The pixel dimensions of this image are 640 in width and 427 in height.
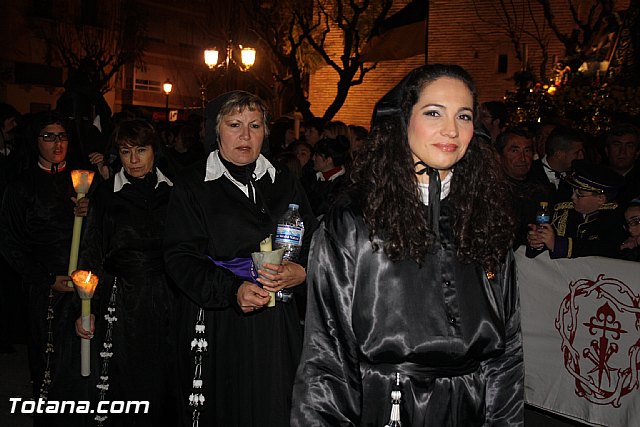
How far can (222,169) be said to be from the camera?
555 centimetres

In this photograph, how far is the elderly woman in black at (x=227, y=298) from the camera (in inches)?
208

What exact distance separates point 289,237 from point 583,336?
340 centimetres

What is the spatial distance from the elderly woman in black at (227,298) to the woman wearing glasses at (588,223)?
2.79 meters

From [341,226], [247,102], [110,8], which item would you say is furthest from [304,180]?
[110,8]

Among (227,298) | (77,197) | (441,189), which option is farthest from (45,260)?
(441,189)

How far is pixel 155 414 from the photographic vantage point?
6.62 m

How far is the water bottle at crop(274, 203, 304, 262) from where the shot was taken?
4992 mm

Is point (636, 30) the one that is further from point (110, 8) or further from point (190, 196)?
point (110, 8)

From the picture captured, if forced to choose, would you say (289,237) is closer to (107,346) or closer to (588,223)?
(107,346)

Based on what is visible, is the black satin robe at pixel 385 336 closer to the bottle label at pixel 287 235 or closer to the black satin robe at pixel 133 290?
the bottle label at pixel 287 235

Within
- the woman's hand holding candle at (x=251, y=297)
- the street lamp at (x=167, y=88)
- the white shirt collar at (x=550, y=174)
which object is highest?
the street lamp at (x=167, y=88)

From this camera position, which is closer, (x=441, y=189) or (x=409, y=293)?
(x=409, y=293)

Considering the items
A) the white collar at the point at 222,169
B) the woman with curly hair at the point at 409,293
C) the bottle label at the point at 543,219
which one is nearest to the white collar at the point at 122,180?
the white collar at the point at 222,169

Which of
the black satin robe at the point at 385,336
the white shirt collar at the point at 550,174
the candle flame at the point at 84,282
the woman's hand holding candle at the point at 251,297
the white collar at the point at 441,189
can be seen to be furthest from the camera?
the white shirt collar at the point at 550,174
